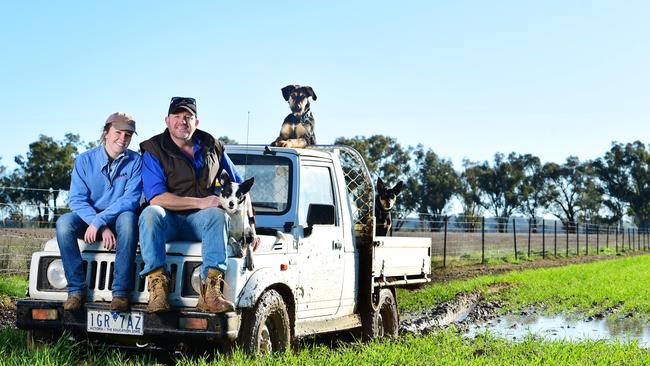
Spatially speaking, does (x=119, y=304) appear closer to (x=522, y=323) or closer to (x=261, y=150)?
(x=261, y=150)

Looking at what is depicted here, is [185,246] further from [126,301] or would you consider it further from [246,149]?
[246,149]

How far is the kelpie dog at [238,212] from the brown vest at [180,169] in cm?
18

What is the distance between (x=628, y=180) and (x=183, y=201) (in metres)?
108

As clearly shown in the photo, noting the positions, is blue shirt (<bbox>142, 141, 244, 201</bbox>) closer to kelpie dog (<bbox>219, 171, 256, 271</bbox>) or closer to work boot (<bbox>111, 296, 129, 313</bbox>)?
kelpie dog (<bbox>219, 171, 256, 271</bbox>)

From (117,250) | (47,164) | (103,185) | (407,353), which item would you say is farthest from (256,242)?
(47,164)

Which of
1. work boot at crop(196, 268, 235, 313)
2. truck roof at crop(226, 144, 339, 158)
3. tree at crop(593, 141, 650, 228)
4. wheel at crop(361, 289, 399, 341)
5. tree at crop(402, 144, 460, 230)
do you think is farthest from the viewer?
tree at crop(593, 141, 650, 228)

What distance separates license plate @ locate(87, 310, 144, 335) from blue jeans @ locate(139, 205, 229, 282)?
355mm

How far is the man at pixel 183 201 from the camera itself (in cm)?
667

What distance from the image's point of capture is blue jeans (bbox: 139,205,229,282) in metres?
6.66

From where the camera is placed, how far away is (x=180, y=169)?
7117 millimetres

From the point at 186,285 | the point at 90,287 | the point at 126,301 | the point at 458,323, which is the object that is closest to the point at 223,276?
the point at 186,285

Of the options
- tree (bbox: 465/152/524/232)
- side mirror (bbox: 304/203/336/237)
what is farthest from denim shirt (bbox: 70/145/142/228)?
tree (bbox: 465/152/524/232)

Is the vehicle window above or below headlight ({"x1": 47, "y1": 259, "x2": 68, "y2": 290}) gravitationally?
above

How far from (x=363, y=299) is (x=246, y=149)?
215cm
